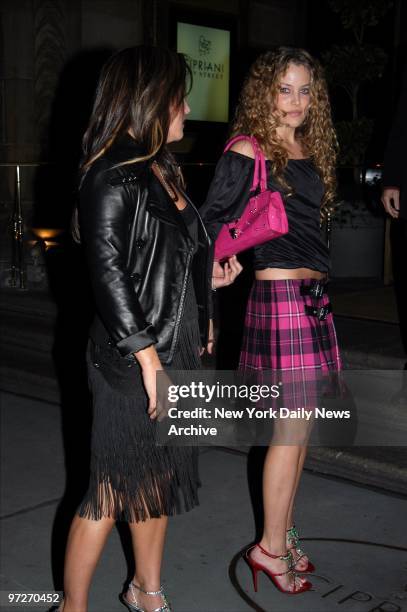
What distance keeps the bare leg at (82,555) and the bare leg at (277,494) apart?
0.77 metres

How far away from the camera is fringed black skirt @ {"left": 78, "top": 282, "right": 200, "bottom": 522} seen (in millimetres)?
2623

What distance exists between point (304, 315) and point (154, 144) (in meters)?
1.02

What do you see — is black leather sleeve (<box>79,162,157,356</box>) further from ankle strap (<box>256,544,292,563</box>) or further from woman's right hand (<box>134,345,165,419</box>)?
ankle strap (<box>256,544,292,563</box>)

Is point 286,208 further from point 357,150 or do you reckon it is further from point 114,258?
point 357,150

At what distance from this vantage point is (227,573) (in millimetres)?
3492

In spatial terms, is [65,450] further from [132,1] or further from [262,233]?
[132,1]

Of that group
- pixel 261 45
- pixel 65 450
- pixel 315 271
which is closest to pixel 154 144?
pixel 315 271

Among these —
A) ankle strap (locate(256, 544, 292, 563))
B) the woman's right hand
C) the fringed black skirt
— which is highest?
the woman's right hand

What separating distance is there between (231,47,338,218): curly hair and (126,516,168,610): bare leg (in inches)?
52.6

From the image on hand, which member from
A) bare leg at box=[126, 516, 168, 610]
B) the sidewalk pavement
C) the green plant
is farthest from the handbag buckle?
the green plant

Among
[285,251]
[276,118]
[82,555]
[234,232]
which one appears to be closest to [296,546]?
[82,555]

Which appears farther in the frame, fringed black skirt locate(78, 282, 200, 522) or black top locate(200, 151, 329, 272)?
black top locate(200, 151, 329, 272)

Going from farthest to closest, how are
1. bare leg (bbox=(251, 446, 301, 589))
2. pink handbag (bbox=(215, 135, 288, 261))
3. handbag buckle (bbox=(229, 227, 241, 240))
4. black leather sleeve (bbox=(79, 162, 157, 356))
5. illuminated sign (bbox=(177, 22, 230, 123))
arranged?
1. illuminated sign (bbox=(177, 22, 230, 123))
2. bare leg (bbox=(251, 446, 301, 589))
3. handbag buckle (bbox=(229, 227, 241, 240))
4. pink handbag (bbox=(215, 135, 288, 261))
5. black leather sleeve (bbox=(79, 162, 157, 356))

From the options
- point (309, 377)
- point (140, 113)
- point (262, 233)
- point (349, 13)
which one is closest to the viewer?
point (140, 113)
